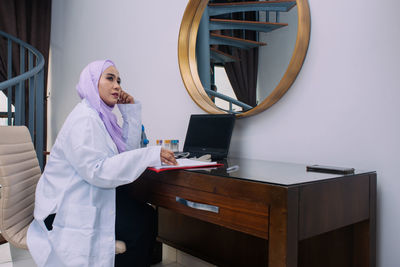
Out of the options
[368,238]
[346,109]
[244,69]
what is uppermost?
[244,69]

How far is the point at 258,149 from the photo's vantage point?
1568 mm

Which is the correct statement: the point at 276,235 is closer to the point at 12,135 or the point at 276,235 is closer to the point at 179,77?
the point at 12,135

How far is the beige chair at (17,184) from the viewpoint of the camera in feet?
4.09

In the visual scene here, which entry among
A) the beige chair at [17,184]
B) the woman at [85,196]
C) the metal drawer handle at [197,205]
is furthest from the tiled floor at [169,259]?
the metal drawer handle at [197,205]

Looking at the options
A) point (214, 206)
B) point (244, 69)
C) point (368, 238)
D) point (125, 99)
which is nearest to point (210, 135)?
point (244, 69)

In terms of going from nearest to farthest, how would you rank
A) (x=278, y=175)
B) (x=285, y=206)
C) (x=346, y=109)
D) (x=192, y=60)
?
(x=285, y=206) < (x=278, y=175) < (x=346, y=109) < (x=192, y=60)

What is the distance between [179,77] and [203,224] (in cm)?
91

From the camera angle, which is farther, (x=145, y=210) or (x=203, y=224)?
(x=203, y=224)

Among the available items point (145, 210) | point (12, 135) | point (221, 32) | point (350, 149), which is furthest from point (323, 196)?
point (12, 135)

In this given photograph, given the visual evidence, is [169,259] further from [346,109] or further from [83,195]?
[346,109]

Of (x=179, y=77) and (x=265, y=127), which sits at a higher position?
(x=179, y=77)

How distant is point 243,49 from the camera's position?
1.63 metres

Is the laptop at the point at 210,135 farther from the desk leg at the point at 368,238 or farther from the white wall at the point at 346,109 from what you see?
the desk leg at the point at 368,238

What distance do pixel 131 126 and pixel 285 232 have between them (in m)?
1.03
